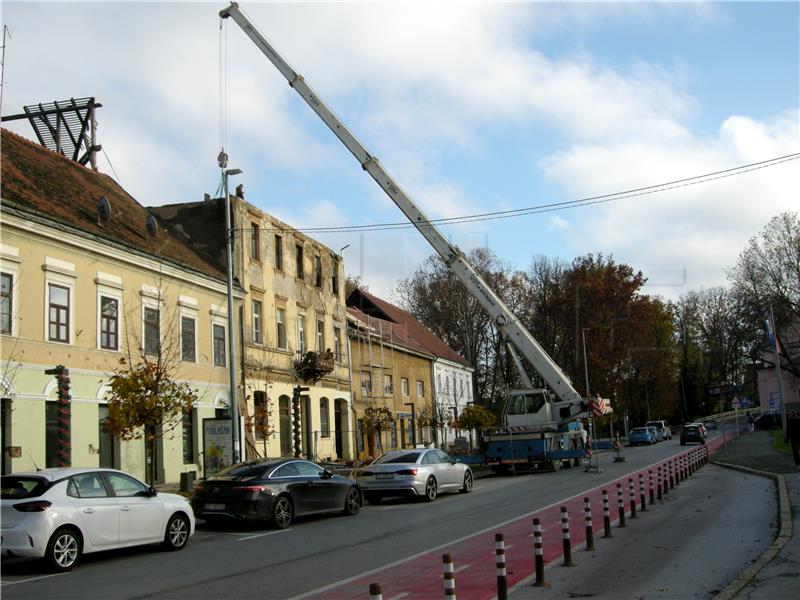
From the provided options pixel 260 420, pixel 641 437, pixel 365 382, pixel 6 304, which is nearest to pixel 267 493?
pixel 6 304

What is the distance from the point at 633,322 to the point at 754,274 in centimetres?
914

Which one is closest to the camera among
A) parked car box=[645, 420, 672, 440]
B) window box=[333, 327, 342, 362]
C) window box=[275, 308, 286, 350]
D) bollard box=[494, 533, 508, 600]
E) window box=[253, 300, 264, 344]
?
bollard box=[494, 533, 508, 600]

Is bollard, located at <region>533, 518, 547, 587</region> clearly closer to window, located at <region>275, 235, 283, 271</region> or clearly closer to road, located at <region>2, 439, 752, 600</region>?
road, located at <region>2, 439, 752, 600</region>

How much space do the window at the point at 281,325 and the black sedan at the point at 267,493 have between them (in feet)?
55.6

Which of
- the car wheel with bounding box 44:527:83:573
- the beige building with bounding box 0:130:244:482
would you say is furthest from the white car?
the beige building with bounding box 0:130:244:482

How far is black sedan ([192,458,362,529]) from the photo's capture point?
53.9ft

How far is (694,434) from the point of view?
54.3 metres

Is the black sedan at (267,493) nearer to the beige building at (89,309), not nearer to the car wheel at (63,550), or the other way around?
the car wheel at (63,550)

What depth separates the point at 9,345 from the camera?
67.3 feet

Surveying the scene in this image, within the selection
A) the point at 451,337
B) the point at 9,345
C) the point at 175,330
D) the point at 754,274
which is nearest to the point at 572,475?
the point at 175,330

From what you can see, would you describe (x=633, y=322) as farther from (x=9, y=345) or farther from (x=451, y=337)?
(x=9, y=345)

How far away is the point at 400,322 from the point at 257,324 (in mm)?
22932

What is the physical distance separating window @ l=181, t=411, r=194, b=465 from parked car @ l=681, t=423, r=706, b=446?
36.4 metres

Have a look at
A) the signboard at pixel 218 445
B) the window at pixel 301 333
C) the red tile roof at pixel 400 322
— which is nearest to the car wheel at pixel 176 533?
the signboard at pixel 218 445
